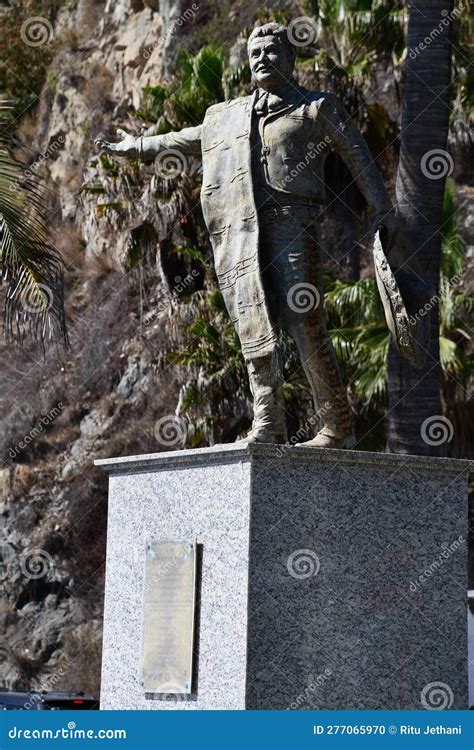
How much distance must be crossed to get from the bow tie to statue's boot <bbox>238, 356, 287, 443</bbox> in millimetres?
1344

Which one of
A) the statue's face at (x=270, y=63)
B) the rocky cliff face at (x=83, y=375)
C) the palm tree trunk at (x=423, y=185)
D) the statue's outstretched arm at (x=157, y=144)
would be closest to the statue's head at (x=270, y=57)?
the statue's face at (x=270, y=63)

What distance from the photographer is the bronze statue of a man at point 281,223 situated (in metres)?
7.75

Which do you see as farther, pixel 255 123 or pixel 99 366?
pixel 99 366

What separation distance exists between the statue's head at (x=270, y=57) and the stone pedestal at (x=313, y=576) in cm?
203

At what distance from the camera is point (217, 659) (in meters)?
7.29

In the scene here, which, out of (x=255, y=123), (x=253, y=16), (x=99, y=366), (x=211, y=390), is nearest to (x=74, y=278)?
(x=99, y=366)

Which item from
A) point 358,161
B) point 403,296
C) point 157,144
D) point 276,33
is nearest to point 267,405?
point 403,296

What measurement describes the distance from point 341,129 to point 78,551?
18138 mm

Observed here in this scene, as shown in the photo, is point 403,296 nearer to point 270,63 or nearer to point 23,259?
point 270,63

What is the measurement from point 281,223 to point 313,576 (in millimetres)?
1878

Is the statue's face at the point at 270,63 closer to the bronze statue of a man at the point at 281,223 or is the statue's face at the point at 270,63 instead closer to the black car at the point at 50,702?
the bronze statue of a man at the point at 281,223

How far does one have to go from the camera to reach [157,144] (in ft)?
27.6

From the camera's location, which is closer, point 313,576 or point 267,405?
point 313,576

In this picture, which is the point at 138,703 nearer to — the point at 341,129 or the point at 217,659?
the point at 217,659
